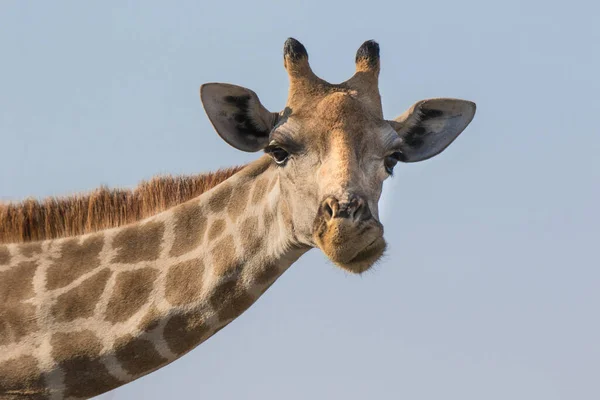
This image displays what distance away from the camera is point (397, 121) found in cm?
1184

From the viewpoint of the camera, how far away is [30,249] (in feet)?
38.9

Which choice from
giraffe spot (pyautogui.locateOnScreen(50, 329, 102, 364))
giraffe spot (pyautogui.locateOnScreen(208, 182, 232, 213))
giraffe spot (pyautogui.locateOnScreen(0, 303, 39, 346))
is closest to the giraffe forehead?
giraffe spot (pyautogui.locateOnScreen(208, 182, 232, 213))

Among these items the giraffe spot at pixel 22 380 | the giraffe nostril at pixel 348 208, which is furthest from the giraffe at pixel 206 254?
the giraffe nostril at pixel 348 208

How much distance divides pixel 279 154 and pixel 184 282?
1656 mm

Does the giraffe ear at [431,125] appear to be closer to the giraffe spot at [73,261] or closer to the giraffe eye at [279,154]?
the giraffe eye at [279,154]

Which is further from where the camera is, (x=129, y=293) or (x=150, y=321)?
(x=129, y=293)

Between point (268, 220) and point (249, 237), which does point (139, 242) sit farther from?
point (268, 220)

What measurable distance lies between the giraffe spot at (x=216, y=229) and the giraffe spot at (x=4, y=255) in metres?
2.30

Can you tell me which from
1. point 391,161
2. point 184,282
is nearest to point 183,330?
point 184,282

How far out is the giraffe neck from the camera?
1081 centimetres

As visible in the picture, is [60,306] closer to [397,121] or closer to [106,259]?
[106,259]

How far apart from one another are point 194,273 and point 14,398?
7.27 ft

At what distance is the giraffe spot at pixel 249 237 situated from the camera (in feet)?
36.1

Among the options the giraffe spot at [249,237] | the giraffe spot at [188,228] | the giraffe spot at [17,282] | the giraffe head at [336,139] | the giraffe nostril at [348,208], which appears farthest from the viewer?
the giraffe spot at [188,228]
